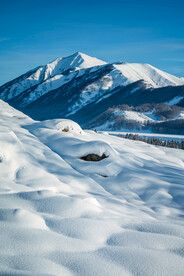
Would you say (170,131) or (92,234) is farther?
(170,131)

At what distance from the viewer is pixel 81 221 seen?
202 inches

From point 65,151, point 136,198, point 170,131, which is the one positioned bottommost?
point 170,131

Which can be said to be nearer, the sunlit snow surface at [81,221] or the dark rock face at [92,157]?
the sunlit snow surface at [81,221]

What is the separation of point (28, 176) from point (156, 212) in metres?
5.82

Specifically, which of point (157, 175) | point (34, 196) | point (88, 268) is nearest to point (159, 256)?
point (88, 268)

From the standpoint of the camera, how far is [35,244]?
3.86m

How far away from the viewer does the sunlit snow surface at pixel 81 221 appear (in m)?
3.48

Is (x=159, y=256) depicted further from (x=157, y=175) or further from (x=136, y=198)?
(x=157, y=175)

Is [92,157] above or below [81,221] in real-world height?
below

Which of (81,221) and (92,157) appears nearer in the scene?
(81,221)

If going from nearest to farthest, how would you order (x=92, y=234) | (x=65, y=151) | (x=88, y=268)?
(x=88, y=268)
(x=92, y=234)
(x=65, y=151)

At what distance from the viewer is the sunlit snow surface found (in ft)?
11.4

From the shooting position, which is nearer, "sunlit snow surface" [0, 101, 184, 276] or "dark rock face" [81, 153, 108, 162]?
"sunlit snow surface" [0, 101, 184, 276]

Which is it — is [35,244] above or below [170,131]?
above
